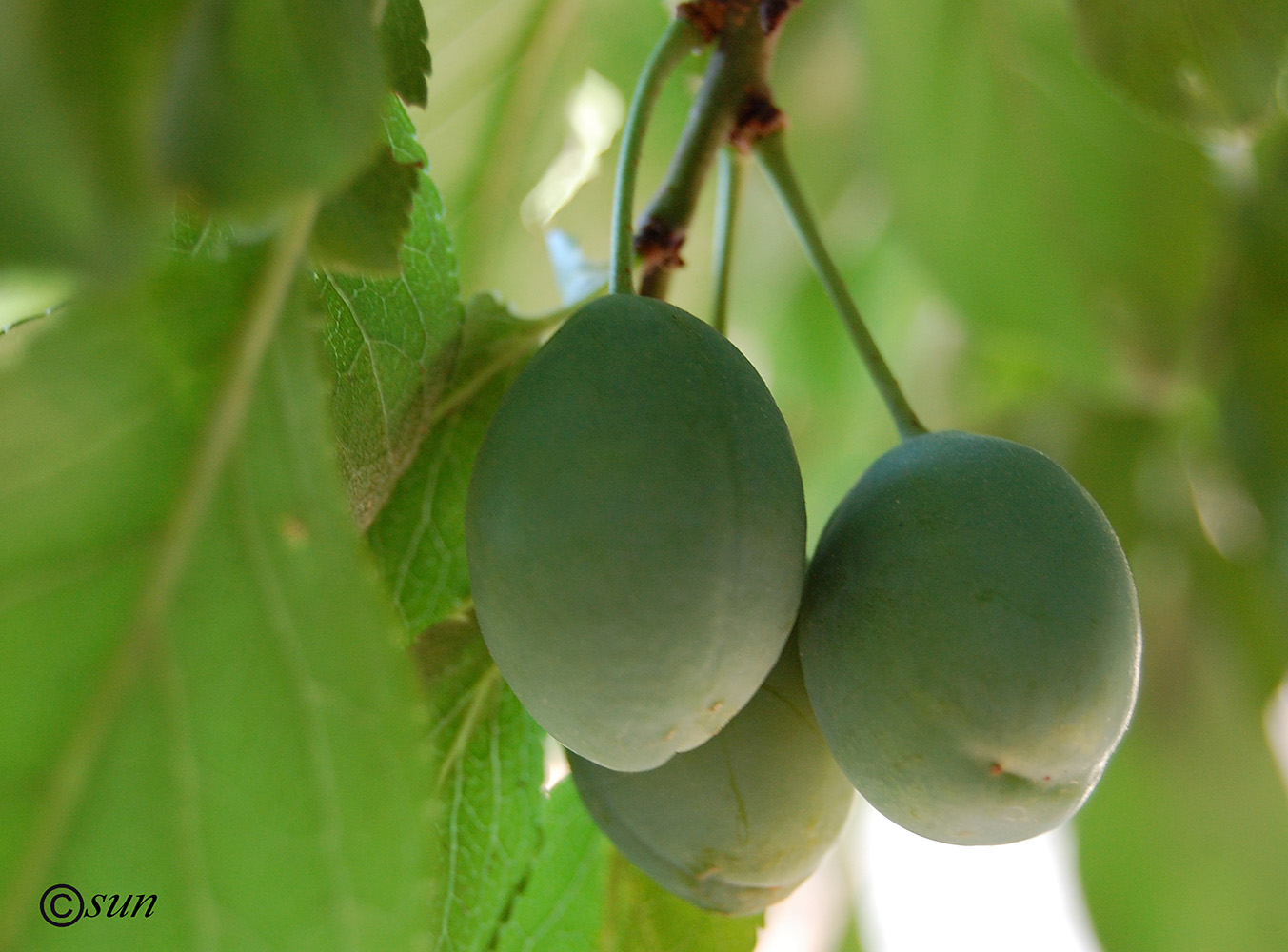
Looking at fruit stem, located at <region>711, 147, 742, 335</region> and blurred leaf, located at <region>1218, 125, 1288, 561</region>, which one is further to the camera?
blurred leaf, located at <region>1218, 125, 1288, 561</region>

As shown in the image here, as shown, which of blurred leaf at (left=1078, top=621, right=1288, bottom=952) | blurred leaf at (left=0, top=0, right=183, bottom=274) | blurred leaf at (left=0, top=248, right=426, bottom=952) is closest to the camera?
blurred leaf at (left=0, top=0, right=183, bottom=274)

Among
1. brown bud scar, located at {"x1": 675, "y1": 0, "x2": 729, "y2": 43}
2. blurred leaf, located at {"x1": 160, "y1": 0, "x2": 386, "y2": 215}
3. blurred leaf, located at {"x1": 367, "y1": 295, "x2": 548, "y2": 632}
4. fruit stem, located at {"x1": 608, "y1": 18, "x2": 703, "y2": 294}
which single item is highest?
blurred leaf, located at {"x1": 160, "y1": 0, "x2": 386, "y2": 215}

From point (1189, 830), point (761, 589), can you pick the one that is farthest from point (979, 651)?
point (1189, 830)

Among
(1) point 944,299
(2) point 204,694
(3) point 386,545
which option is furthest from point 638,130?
(1) point 944,299

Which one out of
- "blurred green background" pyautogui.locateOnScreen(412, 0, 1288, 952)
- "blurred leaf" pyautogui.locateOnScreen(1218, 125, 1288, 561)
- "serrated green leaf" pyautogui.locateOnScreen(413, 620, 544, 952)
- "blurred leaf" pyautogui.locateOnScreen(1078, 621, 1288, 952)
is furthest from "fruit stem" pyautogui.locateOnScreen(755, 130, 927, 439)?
"blurred leaf" pyautogui.locateOnScreen(1078, 621, 1288, 952)

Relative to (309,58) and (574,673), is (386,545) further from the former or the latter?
(309,58)

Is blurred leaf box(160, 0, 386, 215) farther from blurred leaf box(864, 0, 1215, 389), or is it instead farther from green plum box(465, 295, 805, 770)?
blurred leaf box(864, 0, 1215, 389)
